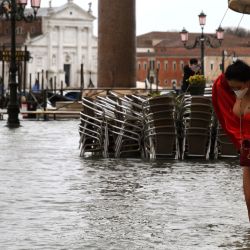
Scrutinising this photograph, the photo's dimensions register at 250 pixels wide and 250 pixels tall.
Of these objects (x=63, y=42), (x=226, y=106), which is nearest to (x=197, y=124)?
(x=226, y=106)

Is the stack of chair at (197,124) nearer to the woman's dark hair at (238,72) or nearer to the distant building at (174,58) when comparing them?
the woman's dark hair at (238,72)

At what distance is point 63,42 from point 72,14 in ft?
18.9

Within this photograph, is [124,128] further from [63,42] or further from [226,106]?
[63,42]

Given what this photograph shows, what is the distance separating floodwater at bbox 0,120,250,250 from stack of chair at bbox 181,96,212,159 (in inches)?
21.0

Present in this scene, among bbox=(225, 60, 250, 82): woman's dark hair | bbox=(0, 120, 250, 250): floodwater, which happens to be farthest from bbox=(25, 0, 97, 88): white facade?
bbox=(225, 60, 250, 82): woman's dark hair

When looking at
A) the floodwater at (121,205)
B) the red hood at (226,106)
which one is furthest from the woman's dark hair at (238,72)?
the floodwater at (121,205)

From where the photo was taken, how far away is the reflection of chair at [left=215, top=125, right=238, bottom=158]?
1606 centimetres

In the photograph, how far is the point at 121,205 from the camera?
1048 centimetres

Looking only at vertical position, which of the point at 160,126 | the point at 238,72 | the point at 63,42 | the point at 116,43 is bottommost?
the point at 63,42

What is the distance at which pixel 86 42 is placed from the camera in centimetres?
17775

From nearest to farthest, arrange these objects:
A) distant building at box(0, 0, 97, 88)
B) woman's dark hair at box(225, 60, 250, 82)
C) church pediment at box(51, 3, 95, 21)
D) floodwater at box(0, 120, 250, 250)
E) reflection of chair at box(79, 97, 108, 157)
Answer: woman's dark hair at box(225, 60, 250, 82)
floodwater at box(0, 120, 250, 250)
reflection of chair at box(79, 97, 108, 157)
distant building at box(0, 0, 97, 88)
church pediment at box(51, 3, 95, 21)

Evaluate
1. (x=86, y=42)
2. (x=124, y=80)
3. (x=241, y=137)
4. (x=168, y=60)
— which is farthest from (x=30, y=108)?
(x=86, y=42)

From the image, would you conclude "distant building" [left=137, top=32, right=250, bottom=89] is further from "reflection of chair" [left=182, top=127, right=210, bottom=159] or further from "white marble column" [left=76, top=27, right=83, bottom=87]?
"reflection of chair" [left=182, top=127, right=210, bottom=159]

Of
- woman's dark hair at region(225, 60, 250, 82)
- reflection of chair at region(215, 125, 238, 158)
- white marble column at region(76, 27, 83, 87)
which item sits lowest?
white marble column at region(76, 27, 83, 87)
